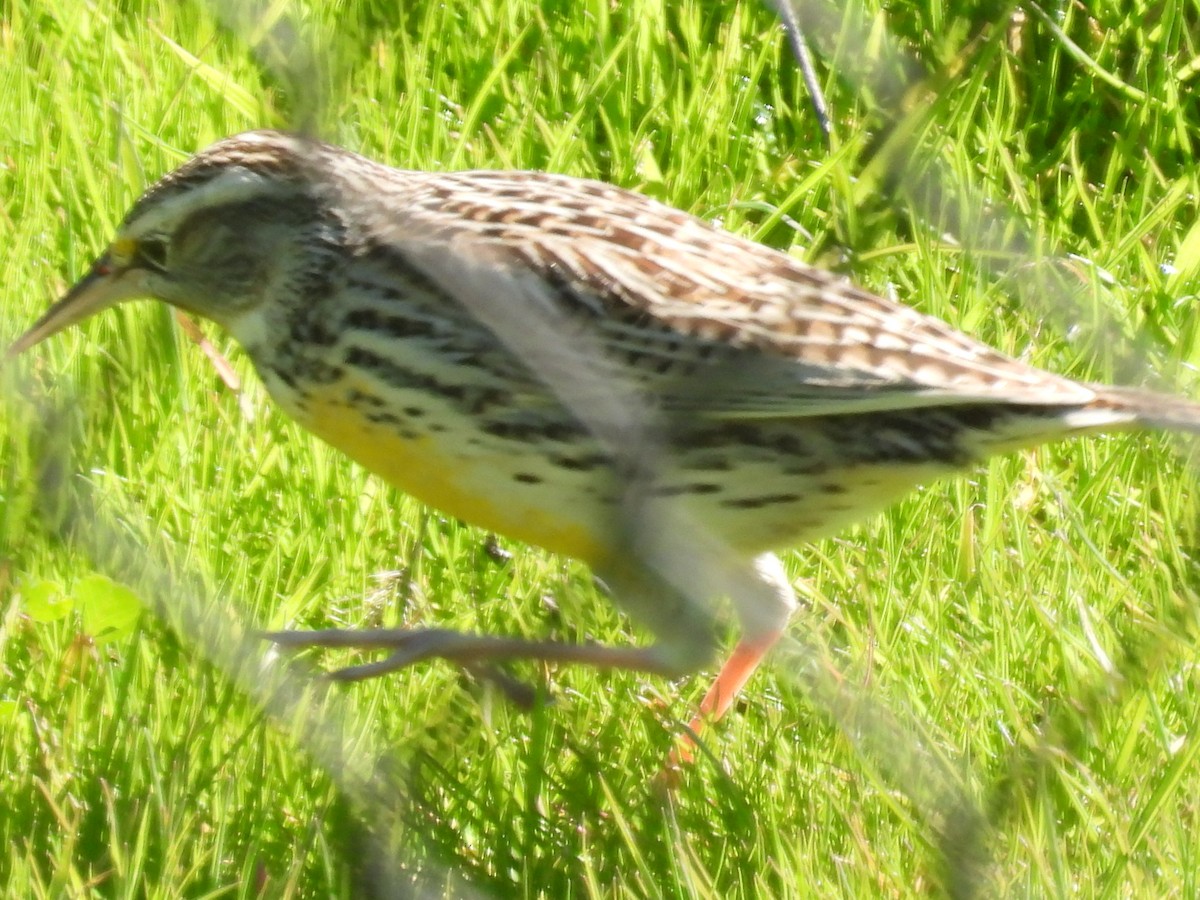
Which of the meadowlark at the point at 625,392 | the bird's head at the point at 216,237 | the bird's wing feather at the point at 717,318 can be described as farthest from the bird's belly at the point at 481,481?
the bird's head at the point at 216,237

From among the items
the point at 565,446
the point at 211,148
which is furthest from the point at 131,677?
the point at 211,148

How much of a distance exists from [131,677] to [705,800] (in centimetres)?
94

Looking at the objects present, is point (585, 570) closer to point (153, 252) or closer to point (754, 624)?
point (754, 624)

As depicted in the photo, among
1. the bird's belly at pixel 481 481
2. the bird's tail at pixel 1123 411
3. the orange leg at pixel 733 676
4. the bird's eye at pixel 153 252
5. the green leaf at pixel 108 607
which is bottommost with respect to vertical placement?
the orange leg at pixel 733 676

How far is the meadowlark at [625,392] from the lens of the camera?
3.23 meters

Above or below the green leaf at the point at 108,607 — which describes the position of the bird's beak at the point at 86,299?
above

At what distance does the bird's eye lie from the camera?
3.81 metres

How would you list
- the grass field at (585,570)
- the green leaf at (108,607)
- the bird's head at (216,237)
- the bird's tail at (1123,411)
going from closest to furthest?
the grass field at (585,570) → the bird's tail at (1123,411) → the green leaf at (108,607) → the bird's head at (216,237)

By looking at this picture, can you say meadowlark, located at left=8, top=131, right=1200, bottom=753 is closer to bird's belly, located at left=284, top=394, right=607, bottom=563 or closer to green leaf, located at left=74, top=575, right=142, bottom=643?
bird's belly, located at left=284, top=394, right=607, bottom=563

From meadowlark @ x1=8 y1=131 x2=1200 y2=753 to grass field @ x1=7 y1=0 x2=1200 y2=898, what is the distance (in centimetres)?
19

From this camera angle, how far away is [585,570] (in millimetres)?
3908

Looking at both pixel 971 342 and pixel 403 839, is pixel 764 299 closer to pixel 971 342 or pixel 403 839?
pixel 971 342

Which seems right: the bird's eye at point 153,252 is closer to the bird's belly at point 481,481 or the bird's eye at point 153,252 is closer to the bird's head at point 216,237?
the bird's head at point 216,237

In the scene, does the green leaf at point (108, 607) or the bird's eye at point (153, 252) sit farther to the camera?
the bird's eye at point (153, 252)
